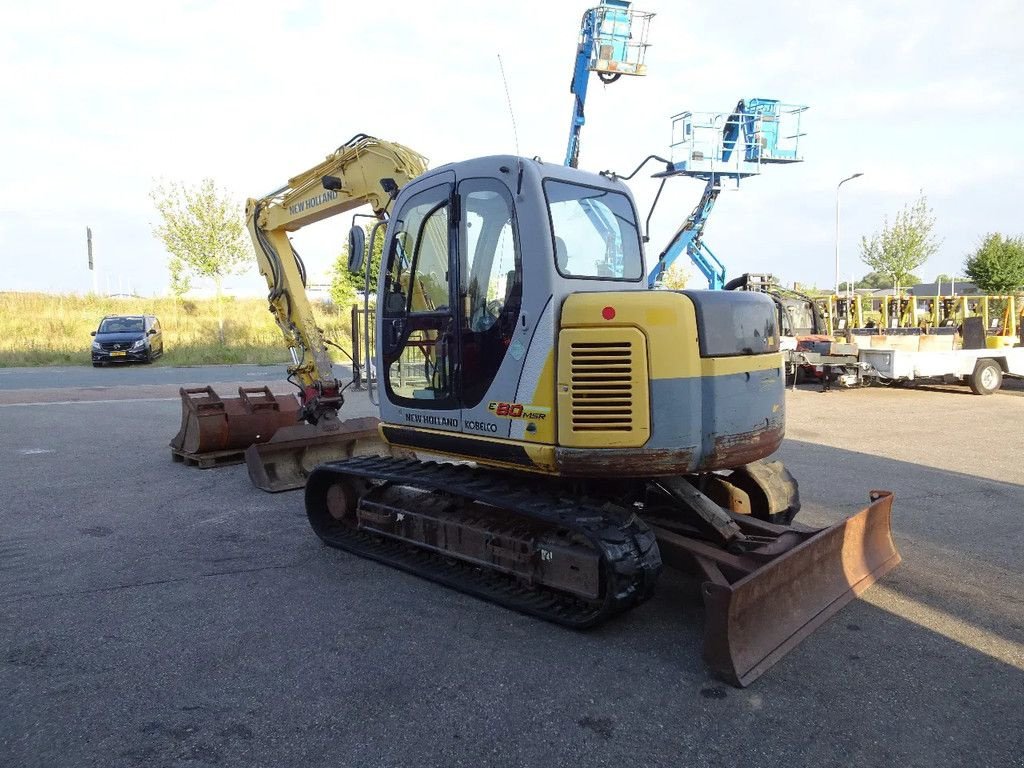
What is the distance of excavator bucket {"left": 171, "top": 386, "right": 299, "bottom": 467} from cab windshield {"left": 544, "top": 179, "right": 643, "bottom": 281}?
5.67m

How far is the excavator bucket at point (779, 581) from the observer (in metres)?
3.74

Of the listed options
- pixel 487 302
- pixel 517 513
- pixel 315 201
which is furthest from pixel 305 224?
pixel 517 513

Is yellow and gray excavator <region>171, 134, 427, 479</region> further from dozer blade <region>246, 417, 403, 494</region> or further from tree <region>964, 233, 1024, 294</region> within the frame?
tree <region>964, 233, 1024, 294</region>

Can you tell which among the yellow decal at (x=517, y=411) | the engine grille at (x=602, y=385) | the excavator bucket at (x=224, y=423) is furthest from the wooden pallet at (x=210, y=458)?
the engine grille at (x=602, y=385)

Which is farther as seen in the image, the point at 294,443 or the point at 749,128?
the point at 749,128

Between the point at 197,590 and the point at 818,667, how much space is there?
3.94m

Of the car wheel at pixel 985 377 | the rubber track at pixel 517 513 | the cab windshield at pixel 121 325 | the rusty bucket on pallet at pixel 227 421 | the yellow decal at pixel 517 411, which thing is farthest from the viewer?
the cab windshield at pixel 121 325

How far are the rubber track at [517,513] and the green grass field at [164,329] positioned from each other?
20432 millimetres

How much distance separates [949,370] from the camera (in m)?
16.0

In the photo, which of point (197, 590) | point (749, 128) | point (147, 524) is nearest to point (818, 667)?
point (197, 590)

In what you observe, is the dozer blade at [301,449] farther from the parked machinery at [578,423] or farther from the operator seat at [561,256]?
the operator seat at [561,256]

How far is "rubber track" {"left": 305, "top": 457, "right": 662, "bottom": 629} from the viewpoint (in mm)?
4129

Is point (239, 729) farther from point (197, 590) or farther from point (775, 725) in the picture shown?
point (775, 725)

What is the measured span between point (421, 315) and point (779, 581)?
285cm
